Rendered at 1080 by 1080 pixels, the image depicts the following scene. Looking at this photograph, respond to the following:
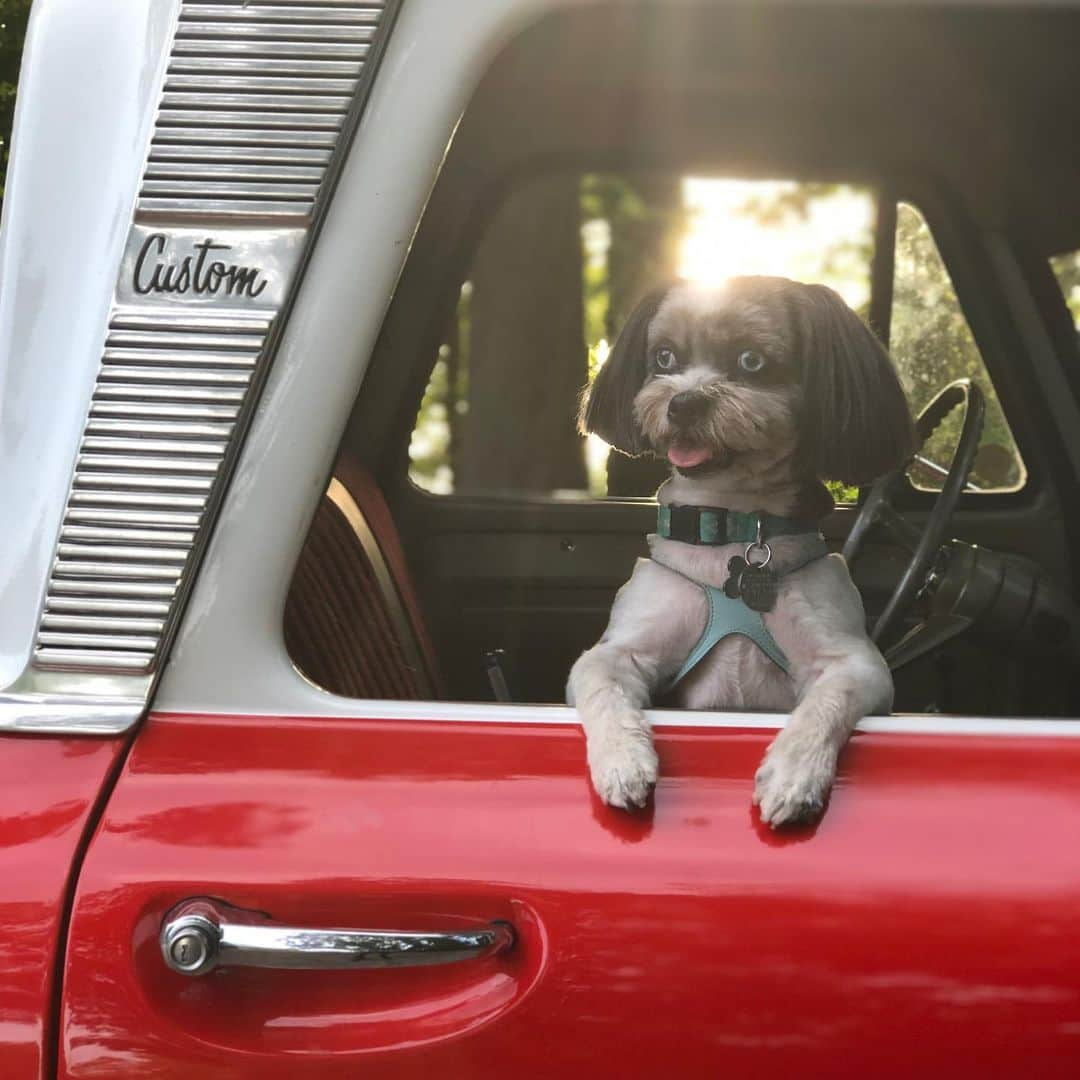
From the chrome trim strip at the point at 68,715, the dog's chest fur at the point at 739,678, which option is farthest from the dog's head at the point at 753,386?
the chrome trim strip at the point at 68,715

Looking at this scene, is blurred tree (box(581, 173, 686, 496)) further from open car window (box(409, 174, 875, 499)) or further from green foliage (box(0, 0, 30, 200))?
green foliage (box(0, 0, 30, 200))

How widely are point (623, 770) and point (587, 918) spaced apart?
12 centimetres

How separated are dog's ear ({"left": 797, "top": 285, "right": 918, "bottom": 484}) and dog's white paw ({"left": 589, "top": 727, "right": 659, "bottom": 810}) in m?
1.11

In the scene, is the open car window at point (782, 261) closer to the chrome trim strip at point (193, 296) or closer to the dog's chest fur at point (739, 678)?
the dog's chest fur at point (739, 678)

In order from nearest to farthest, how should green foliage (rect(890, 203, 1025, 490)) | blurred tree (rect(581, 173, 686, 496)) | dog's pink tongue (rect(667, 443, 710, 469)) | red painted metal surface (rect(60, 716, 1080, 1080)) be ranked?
1. red painted metal surface (rect(60, 716, 1080, 1080))
2. dog's pink tongue (rect(667, 443, 710, 469))
3. blurred tree (rect(581, 173, 686, 496))
4. green foliage (rect(890, 203, 1025, 490))

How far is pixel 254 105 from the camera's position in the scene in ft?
4.13

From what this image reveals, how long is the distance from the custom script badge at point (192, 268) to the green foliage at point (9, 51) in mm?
1149

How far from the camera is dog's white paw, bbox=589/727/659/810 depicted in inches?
45.8

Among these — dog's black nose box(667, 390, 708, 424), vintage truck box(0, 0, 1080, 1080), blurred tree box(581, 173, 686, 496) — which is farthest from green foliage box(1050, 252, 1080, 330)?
vintage truck box(0, 0, 1080, 1080)

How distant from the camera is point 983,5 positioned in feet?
4.49

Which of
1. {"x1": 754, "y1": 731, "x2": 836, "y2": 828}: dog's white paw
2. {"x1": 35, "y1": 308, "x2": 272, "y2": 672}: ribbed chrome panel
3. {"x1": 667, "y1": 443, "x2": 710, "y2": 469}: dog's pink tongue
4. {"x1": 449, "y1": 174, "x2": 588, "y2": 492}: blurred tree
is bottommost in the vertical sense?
{"x1": 754, "y1": 731, "x2": 836, "y2": 828}: dog's white paw

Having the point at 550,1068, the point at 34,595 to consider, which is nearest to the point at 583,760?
the point at 550,1068

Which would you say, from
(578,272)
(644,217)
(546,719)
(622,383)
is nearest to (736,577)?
(622,383)

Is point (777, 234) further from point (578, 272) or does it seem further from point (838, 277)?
point (578, 272)
